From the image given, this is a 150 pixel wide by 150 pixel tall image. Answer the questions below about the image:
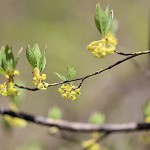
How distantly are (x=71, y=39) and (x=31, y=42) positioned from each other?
360mm

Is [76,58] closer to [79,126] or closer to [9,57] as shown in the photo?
[79,126]

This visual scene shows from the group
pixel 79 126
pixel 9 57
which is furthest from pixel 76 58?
pixel 9 57

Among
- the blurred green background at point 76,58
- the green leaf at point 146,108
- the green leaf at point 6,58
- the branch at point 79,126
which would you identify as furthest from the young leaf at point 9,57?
the blurred green background at point 76,58

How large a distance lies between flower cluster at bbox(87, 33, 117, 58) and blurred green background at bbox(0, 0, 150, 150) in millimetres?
1168

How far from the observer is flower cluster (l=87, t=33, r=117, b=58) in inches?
26.3

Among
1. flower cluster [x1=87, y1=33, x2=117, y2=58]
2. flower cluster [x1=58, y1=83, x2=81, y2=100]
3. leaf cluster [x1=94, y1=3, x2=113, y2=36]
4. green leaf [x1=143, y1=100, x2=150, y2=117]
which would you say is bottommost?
green leaf [x1=143, y1=100, x2=150, y2=117]

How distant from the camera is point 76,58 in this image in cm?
320

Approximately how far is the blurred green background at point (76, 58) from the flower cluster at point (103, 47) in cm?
117

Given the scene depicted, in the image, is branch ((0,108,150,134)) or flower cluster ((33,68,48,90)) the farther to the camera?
branch ((0,108,150,134))

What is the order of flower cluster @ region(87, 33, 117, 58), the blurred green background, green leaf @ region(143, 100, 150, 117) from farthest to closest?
the blurred green background
green leaf @ region(143, 100, 150, 117)
flower cluster @ region(87, 33, 117, 58)

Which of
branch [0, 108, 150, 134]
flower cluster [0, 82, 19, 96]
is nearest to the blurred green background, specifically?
branch [0, 108, 150, 134]

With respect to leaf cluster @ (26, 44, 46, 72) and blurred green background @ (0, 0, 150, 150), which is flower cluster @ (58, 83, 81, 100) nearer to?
leaf cluster @ (26, 44, 46, 72)

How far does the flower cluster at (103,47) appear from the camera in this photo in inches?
26.3

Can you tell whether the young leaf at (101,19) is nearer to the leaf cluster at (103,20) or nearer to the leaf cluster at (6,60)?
the leaf cluster at (103,20)
